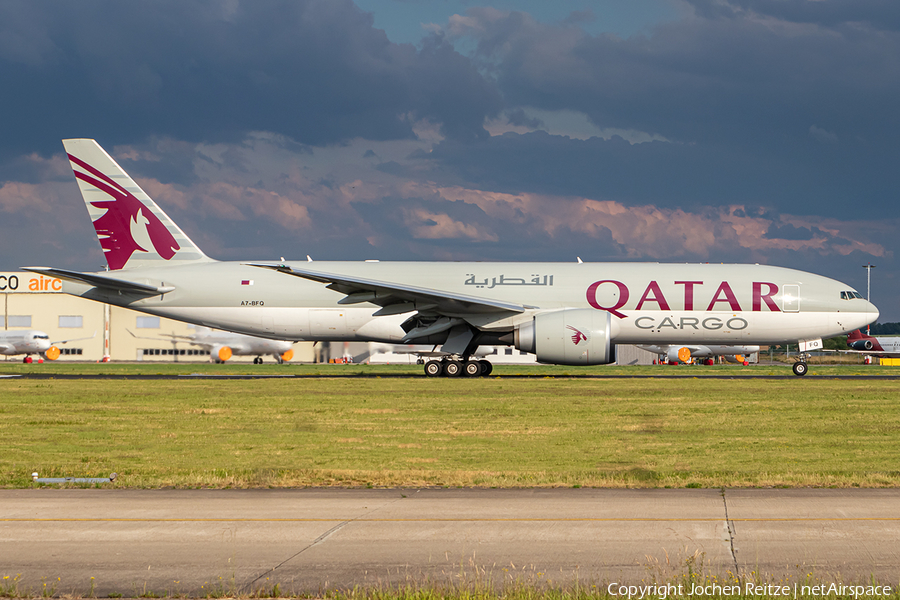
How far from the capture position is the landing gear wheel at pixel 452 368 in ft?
112

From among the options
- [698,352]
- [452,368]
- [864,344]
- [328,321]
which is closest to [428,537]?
[452,368]

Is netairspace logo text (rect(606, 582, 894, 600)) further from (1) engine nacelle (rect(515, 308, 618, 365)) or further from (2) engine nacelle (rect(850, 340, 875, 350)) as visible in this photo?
(2) engine nacelle (rect(850, 340, 875, 350))

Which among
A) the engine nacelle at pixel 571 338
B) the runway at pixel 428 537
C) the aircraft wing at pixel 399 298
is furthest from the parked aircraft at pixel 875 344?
the runway at pixel 428 537

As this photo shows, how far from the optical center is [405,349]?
2307 inches

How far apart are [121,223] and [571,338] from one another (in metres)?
19.4

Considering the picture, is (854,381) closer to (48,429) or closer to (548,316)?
(548,316)

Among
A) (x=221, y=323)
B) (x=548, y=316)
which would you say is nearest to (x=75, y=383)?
(x=221, y=323)

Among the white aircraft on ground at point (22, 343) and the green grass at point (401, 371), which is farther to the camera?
the white aircraft on ground at point (22, 343)

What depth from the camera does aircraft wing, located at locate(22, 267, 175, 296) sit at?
3216 cm

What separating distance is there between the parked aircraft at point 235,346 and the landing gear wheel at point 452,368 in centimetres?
3771

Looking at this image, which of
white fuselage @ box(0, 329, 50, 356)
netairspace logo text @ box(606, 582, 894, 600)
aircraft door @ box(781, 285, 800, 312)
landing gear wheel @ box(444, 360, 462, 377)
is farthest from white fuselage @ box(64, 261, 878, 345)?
white fuselage @ box(0, 329, 50, 356)

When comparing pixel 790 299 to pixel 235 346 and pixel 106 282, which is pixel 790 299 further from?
pixel 235 346

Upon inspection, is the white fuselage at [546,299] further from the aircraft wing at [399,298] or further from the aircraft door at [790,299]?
the aircraft wing at [399,298]

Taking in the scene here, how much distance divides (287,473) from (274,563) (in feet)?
17.6
